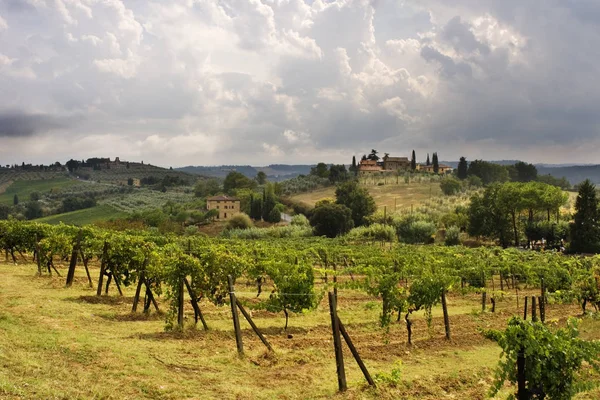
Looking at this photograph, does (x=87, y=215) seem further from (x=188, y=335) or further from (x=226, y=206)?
(x=188, y=335)

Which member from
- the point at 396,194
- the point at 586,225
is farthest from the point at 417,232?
the point at 396,194

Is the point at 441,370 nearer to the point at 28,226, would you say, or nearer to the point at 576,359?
the point at 576,359

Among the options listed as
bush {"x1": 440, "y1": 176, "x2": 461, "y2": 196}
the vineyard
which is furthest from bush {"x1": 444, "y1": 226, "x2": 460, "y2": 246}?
bush {"x1": 440, "y1": 176, "x2": 461, "y2": 196}

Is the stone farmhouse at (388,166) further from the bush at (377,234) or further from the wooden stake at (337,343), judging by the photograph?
the wooden stake at (337,343)

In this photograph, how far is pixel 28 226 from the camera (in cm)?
2645

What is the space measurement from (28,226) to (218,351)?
20.3 meters

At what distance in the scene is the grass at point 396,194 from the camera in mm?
102188

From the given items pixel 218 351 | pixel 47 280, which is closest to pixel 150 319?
pixel 218 351

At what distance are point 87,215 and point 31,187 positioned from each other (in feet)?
274

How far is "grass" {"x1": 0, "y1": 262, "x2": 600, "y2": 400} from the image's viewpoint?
9102 millimetres

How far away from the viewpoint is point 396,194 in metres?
115

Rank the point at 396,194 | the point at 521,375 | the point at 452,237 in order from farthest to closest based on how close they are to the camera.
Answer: the point at 396,194 → the point at 452,237 → the point at 521,375

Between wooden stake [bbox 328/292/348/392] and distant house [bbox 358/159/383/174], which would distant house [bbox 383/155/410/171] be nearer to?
distant house [bbox 358/159/383/174]

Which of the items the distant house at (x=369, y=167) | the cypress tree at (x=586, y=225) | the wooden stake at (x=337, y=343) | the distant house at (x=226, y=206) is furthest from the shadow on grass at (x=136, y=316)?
the distant house at (x=369, y=167)
